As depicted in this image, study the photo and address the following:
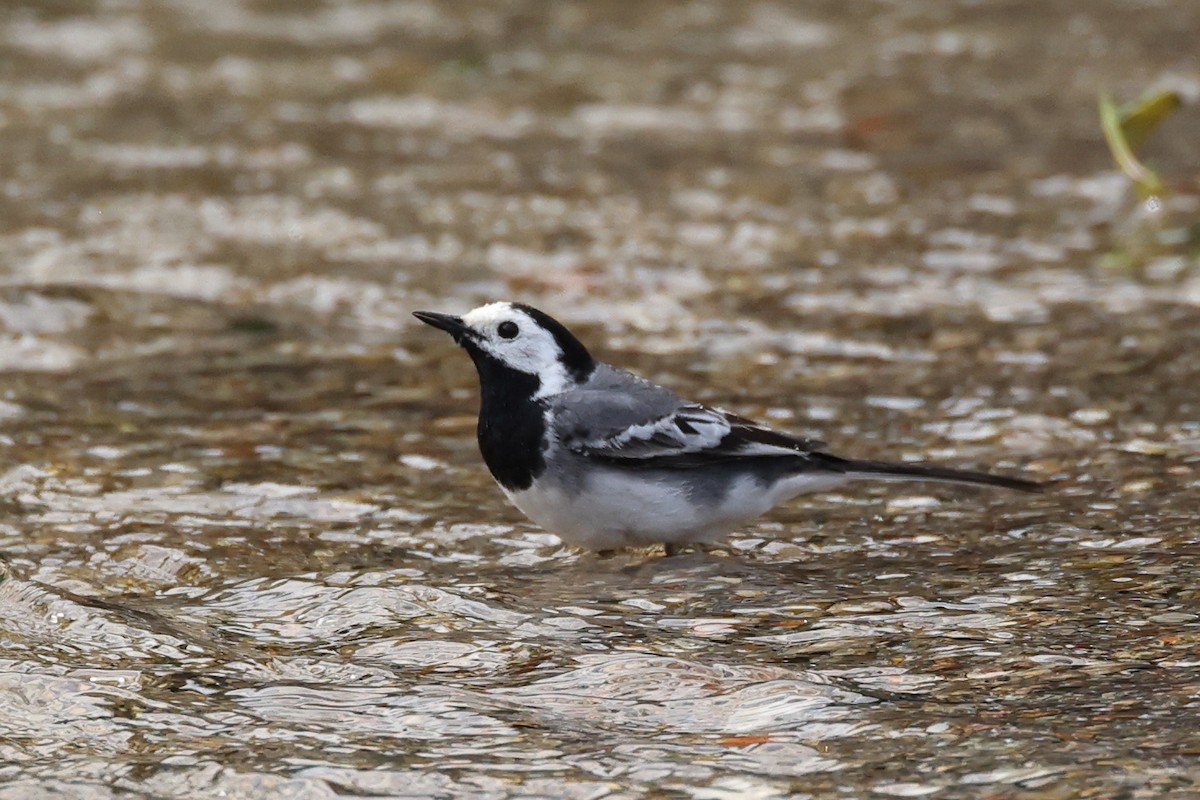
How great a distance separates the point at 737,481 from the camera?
5426mm

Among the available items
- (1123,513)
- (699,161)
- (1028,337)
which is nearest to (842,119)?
(699,161)

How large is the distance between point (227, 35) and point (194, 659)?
1028cm

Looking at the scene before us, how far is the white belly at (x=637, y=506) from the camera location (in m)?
5.28

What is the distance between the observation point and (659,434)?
549 cm

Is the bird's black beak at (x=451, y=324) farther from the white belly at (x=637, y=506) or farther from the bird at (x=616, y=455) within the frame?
the white belly at (x=637, y=506)

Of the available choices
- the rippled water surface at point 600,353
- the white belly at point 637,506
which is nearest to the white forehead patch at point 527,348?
the white belly at point 637,506

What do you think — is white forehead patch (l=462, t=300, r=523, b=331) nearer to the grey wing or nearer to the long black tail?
the grey wing

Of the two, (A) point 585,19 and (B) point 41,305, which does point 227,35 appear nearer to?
(A) point 585,19

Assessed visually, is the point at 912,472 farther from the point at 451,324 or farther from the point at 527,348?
the point at 451,324

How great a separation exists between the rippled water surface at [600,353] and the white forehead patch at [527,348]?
Answer: 56 centimetres

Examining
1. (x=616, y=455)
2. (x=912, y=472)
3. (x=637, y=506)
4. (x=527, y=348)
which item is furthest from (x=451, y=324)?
(x=912, y=472)

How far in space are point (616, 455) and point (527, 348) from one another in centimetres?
48

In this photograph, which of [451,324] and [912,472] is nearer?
[912,472]

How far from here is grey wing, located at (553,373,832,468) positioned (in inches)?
212
